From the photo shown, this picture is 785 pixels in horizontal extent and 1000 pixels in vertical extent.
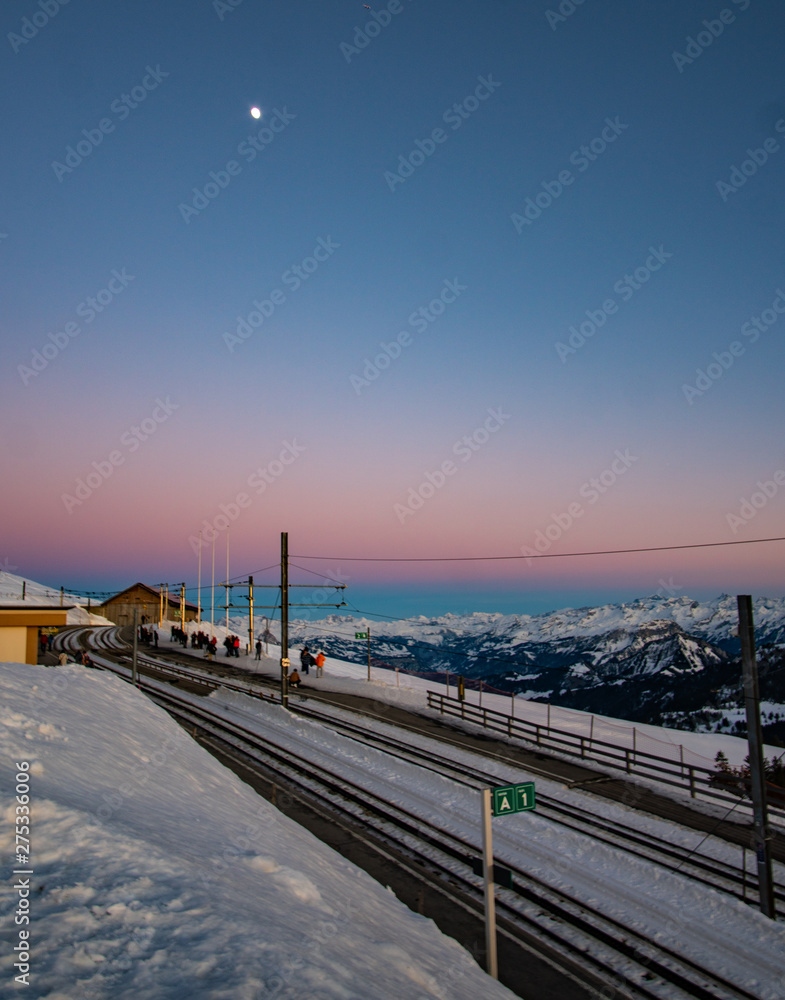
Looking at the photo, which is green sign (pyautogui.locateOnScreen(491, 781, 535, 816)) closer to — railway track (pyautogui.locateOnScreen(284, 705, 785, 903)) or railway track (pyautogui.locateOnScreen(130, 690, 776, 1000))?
railway track (pyautogui.locateOnScreen(130, 690, 776, 1000))

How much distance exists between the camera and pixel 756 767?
544 inches

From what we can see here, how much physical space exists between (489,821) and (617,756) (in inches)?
609

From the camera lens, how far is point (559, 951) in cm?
1154

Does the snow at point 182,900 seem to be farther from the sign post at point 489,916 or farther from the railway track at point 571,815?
the railway track at point 571,815

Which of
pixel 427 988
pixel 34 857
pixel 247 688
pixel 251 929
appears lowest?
pixel 247 688

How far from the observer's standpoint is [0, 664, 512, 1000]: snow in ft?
19.6

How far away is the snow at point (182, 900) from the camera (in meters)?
5.96

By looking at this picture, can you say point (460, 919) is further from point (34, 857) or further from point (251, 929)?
point (34, 857)

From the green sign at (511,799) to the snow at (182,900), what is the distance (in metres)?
2.35

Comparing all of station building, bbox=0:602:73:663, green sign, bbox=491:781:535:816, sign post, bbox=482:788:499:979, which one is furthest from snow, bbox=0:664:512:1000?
station building, bbox=0:602:73:663

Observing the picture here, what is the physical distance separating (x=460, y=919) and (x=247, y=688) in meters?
29.1

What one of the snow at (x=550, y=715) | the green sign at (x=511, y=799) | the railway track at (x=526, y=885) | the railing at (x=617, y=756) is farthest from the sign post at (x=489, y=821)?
the snow at (x=550, y=715)

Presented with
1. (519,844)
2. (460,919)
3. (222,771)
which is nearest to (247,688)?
(222,771)

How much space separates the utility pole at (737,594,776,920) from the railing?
4052 mm
